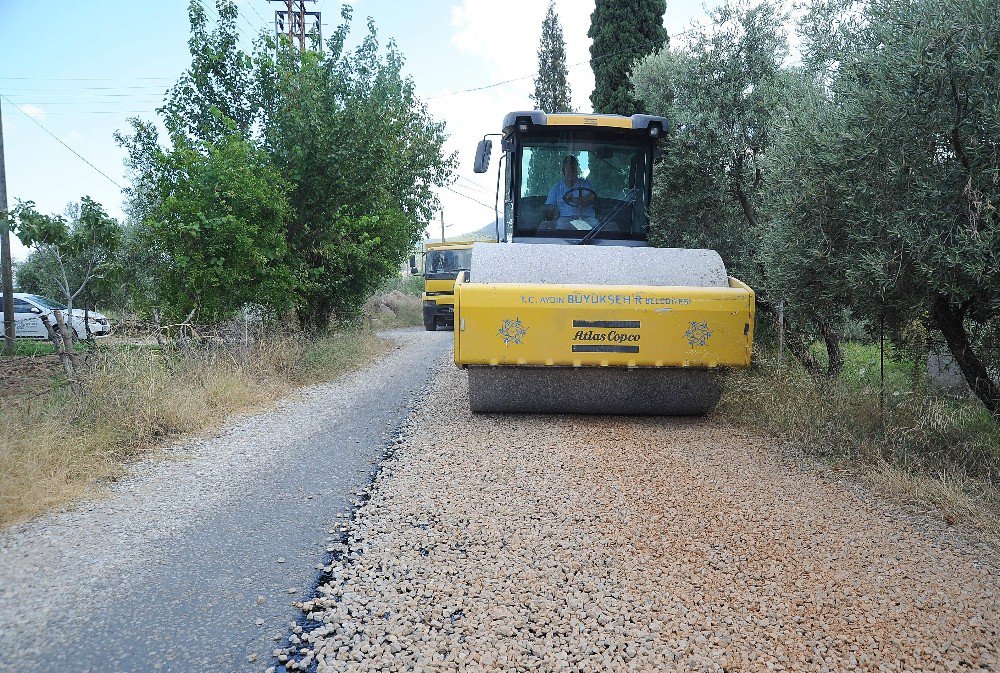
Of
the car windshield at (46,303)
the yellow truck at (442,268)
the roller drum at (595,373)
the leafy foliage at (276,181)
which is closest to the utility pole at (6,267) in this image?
the car windshield at (46,303)

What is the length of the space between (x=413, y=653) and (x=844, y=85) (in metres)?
4.94

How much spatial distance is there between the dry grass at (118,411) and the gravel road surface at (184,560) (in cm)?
28

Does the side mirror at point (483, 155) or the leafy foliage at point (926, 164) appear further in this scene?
the side mirror at point (483, 155)

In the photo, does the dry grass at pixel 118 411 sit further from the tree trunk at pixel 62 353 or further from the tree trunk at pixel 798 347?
the tree trunk at pixel 798 347

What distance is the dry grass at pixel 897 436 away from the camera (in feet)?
15.2

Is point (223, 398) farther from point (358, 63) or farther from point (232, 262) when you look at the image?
point (358, 63)

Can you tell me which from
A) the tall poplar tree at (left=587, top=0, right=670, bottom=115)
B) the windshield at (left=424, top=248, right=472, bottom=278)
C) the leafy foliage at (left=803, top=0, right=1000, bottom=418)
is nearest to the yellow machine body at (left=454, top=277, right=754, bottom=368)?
the leafy foliage at (left=803, top=0, right=1000, bottom=418)

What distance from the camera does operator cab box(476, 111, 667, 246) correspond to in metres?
8.43

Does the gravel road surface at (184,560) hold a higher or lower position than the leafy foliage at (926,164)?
lower

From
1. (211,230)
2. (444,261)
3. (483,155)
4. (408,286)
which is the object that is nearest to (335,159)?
(211,230)

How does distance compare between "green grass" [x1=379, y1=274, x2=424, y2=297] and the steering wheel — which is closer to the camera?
the steering wheel

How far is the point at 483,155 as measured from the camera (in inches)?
323

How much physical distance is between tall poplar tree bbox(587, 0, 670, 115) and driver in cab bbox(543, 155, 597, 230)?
39.7 ft

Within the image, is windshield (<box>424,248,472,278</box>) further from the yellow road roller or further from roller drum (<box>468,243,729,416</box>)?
roller drum (<box>468,243,729,416</box>)
